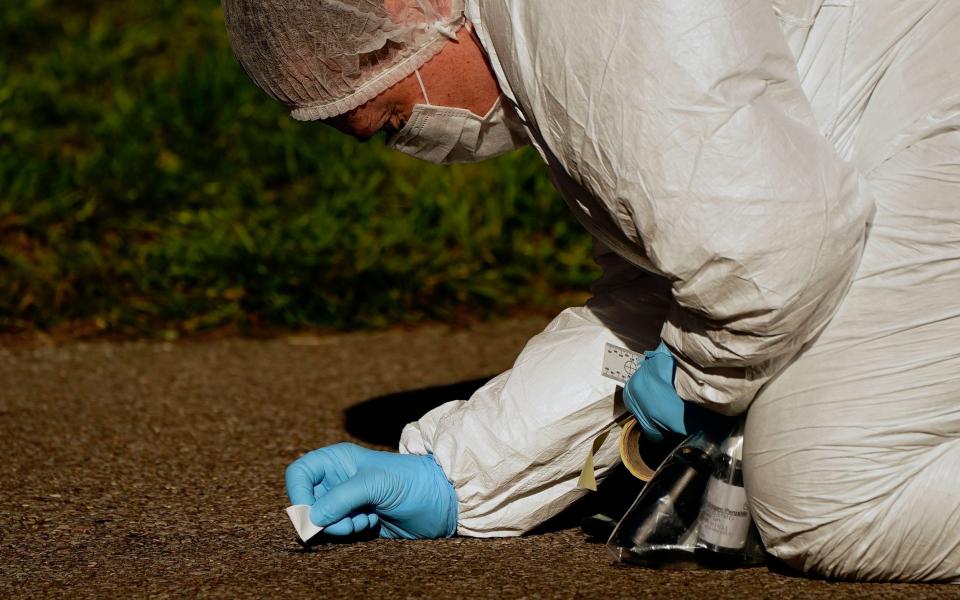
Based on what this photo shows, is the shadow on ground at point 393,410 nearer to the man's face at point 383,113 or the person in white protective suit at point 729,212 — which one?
the person in white protective suit at point 729,212

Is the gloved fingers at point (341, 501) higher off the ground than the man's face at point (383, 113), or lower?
lower

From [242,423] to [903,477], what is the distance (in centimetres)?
159

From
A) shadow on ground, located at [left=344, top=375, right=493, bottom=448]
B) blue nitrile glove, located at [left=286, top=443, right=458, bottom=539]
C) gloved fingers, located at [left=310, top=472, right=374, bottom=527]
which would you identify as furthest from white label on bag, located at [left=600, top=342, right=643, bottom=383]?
shadow on ground, located at [left=344, top=375, right=493, bottom=448]

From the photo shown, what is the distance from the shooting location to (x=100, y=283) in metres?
3.69

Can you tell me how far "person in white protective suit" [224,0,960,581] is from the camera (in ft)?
5.56

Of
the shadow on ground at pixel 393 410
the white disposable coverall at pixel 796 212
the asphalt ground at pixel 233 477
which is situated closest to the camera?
the white disposable coverall at pixel 796 212

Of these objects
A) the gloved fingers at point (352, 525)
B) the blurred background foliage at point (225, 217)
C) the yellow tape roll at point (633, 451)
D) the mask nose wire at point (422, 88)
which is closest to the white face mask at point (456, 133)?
the mask nose wire at point (422, 88)

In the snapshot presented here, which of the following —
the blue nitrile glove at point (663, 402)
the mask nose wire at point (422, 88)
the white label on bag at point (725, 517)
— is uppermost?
the mask nose wire at point (422, 88)

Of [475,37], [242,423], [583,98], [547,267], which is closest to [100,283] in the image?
[242,423]

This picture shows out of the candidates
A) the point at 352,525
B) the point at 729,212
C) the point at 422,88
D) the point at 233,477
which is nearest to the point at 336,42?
the point at 422,88

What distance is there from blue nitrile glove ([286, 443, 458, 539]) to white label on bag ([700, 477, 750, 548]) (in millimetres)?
463

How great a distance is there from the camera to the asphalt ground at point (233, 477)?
74.4 inches

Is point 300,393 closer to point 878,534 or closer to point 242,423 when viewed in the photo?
point 242,423

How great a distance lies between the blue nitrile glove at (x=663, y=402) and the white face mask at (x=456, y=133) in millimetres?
462
